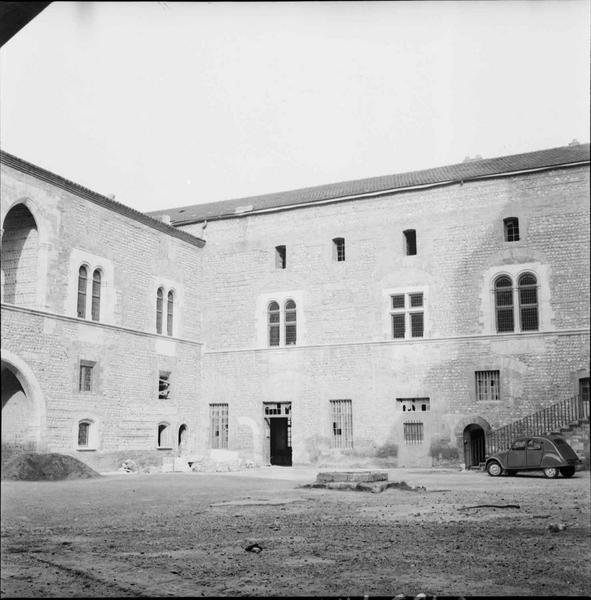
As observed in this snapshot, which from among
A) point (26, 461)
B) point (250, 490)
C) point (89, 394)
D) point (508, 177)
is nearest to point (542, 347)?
point (508, 177)

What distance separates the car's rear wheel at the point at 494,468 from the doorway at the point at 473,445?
0.10m

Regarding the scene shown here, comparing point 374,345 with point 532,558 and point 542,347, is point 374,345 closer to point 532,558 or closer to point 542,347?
point 542,347

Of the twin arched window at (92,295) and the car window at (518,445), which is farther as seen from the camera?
the twin arched window at (92,295)

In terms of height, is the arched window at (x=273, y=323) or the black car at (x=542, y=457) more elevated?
the arched window at (x=273, y=323)

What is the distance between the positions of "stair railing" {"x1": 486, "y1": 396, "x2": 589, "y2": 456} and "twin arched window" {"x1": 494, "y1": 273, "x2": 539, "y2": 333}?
33.6 inches

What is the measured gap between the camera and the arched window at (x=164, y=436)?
311 inches

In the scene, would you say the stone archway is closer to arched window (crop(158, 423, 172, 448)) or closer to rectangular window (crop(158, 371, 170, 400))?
arched window (crop(158, 423, 172, 448))

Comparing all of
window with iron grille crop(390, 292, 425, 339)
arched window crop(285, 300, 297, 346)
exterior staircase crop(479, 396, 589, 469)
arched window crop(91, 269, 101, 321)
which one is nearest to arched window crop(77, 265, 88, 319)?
arched window crop(91, 269, 101, 321)

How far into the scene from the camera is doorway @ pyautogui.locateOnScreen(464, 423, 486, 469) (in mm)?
6409

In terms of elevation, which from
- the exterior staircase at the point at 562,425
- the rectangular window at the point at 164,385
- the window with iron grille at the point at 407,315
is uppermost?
the window with iron grille at the point at 407,315

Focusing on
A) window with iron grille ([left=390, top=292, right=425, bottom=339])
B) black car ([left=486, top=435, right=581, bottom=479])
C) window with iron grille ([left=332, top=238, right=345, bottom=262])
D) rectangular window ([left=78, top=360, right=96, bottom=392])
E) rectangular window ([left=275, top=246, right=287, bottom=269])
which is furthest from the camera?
rectangular window ([left=275, top=246, right=287, bottom=269])

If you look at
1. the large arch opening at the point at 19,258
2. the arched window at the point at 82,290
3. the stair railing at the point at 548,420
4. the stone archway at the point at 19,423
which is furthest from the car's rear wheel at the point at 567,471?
the arched window at the point at 82,290

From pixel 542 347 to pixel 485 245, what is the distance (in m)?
1.15

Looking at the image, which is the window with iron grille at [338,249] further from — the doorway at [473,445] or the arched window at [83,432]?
the arched window at [83,432]
